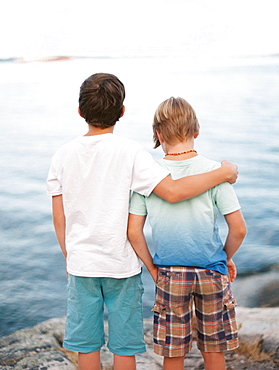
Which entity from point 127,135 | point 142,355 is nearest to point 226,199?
point 142,355

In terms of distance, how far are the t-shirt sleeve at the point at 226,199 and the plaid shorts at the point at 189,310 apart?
0.19 meters

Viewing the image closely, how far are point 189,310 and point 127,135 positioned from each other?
244 inches

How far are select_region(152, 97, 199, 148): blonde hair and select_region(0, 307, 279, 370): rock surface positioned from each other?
928mm

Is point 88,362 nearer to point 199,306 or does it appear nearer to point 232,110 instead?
point 199,306

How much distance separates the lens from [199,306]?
5.25 ft

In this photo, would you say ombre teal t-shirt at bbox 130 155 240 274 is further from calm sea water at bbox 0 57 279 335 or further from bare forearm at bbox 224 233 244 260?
calm sea water at bbox 0 57 279 335

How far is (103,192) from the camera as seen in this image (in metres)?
1.55

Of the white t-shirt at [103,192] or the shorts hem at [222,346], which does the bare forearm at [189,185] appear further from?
the shorts hem at [222,346]

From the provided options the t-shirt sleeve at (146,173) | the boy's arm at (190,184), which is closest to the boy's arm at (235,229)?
the boy's arm at (190,184)

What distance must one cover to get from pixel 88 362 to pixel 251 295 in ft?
4.90

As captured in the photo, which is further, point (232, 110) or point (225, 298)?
point (232, 110)

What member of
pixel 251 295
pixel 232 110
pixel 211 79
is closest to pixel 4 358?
pixel 251 295

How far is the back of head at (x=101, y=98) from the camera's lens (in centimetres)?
154

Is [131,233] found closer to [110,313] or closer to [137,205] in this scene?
[137,205]
